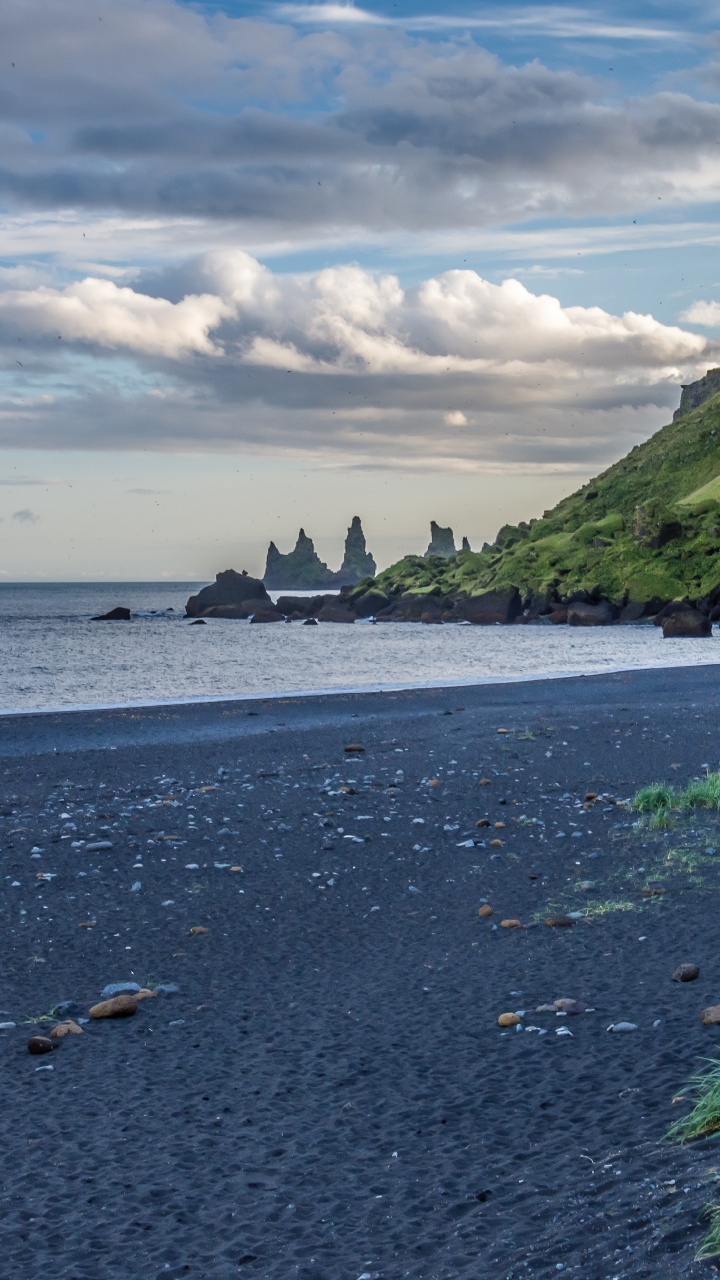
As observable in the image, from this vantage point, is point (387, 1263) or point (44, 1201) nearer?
point (387, 1263)

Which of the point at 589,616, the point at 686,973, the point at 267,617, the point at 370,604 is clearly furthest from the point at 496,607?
the point at 686,973

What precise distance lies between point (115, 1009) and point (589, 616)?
76869mm

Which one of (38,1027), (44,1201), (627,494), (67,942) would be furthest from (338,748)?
(627,494)

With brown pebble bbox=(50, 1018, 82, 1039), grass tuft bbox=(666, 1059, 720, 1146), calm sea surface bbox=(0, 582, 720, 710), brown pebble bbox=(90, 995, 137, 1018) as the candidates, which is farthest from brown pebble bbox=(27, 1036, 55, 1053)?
calm sea surface bbox=(0, 582, 720, 710)

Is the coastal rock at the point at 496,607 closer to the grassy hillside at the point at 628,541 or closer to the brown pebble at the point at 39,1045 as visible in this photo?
the grassy hillside at the point at 628,541

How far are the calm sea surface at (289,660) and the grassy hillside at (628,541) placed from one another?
19351mm

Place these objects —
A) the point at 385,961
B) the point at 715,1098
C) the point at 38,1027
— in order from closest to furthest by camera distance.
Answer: the point at 715,1098 < the point at 38,1027 < the point at 385,961

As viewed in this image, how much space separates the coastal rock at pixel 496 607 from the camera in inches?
3519

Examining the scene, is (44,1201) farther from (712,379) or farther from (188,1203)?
(712,379)

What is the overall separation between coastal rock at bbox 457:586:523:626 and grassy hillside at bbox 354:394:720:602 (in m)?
5.56

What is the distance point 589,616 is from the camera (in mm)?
80500

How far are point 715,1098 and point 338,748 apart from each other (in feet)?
45.3

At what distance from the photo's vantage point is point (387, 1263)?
3.54m

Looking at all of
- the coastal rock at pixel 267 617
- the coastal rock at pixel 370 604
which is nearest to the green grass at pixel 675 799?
the coastal rock at pixel 267 617
